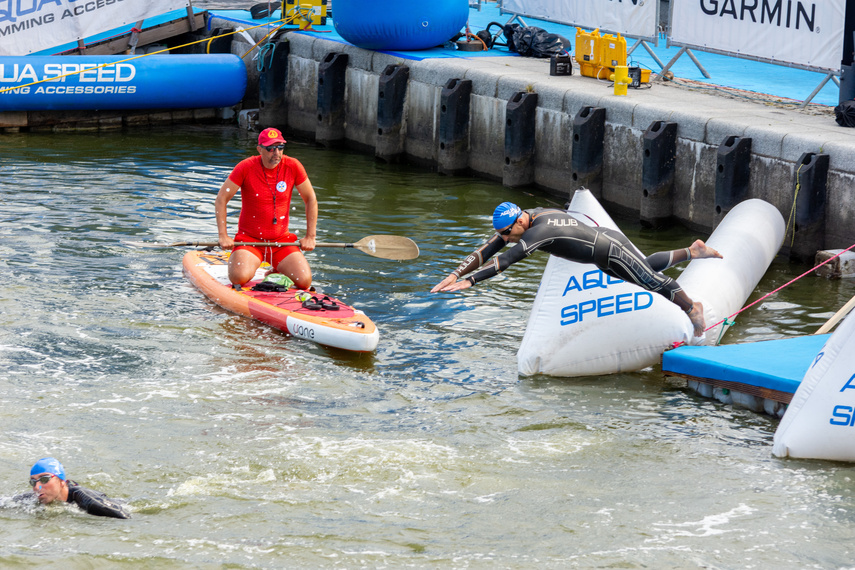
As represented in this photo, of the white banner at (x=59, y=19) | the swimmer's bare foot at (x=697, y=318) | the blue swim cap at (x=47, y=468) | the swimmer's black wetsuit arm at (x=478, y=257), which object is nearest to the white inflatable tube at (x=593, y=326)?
the swimmer's bare foot at (x=697, y=318)

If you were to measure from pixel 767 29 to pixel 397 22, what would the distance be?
530 cm

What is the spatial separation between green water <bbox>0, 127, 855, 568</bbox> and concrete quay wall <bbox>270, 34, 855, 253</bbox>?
2.66ft

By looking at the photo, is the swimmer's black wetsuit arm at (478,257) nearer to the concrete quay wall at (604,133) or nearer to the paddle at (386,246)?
the paddle at (386,246)

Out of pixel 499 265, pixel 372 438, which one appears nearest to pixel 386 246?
pixel 499 265

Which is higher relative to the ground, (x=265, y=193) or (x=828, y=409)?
(x=265, y=193)

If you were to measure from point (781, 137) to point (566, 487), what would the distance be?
6.12 m

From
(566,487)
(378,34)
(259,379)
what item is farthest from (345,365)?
(378,34)

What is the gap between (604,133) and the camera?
1295cm

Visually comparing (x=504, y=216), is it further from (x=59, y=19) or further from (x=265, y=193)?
(x=59, y=19)

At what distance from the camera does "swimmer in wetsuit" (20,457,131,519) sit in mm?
5773

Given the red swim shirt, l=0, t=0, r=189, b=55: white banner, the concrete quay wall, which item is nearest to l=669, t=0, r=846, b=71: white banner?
the concrete quay wall

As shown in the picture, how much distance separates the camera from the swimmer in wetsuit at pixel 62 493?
5773 millimetres

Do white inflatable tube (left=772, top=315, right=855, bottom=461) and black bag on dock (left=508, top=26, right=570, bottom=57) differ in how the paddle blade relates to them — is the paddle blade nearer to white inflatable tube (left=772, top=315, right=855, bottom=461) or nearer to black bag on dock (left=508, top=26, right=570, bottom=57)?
white inflatable tube (left=772, top=315, right=855, bottom=461)

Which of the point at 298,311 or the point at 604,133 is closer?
the point at 298,311
